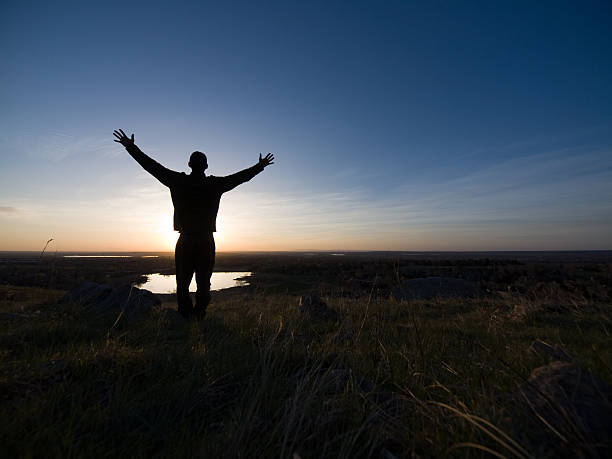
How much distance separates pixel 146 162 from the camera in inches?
202

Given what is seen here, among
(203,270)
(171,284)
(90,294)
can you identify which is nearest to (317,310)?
(203,270)

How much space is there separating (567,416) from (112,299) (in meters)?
7.24

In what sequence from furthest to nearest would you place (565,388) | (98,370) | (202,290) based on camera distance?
1. (202,290)
2. (98,370)
3. (565,388)

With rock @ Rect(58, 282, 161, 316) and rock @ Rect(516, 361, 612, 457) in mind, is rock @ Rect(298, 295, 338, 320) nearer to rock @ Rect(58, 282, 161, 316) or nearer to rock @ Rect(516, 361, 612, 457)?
rock @ Rect(58, 282, 161, 316)

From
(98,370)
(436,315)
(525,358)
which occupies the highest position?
(98,370)

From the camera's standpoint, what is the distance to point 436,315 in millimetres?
6938

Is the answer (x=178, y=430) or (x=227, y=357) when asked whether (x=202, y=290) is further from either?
(x=178, y=430)

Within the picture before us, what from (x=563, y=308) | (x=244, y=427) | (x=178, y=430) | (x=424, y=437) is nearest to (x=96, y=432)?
(x=178, y=430)

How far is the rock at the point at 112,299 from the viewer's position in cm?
553

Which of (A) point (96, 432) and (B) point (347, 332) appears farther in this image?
(B) point (347, 332)

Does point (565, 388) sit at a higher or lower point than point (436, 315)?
higher

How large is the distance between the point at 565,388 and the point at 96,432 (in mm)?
2451

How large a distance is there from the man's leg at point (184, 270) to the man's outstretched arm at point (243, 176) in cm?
128

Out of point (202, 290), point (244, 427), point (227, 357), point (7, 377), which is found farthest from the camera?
point (202, 290)
